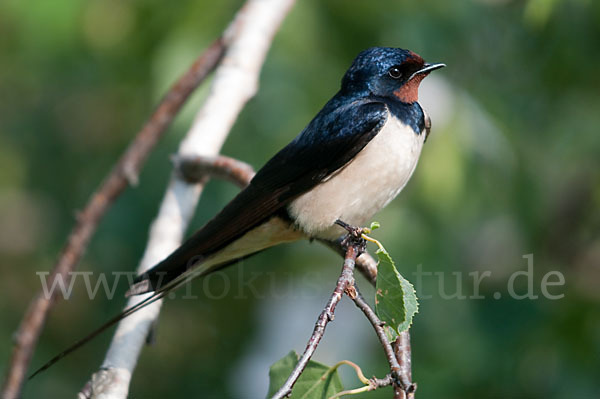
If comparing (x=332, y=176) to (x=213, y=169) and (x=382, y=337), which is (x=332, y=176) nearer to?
(x=213, y=169)

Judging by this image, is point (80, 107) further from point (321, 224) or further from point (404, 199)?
point (321, 224)

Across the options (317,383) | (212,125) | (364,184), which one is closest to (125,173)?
(212,125)

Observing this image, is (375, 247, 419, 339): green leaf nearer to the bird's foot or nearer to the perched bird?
the bird's foot

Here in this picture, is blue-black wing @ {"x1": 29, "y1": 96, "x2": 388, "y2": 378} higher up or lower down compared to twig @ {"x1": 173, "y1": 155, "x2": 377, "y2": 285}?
lower down

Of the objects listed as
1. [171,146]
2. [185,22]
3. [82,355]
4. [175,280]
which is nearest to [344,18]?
[185,22]

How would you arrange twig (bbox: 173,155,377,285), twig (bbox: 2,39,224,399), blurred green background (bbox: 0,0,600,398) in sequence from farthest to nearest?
blurred green background (bbox: 0,0,600,398), twig (bbox: 2,39,224,399), twig (bbox: 173,155,377,285)

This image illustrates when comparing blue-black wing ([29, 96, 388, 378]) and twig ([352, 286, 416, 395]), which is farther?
blue-black wing ([29, 96, 388, 378])

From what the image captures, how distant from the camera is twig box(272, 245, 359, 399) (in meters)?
1.12

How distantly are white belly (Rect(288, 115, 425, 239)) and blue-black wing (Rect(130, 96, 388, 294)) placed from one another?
3cm

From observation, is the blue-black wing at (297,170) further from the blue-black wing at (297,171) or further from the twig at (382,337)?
the twig at (382,337)

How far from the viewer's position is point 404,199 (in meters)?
2.94

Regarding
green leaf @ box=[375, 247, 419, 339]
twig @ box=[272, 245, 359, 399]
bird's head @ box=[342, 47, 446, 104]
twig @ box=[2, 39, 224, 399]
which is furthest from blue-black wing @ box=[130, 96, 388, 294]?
green leaf @ box=[375, 247, 419, 339]

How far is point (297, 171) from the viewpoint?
6.76 ft

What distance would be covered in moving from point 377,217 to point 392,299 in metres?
1.63
